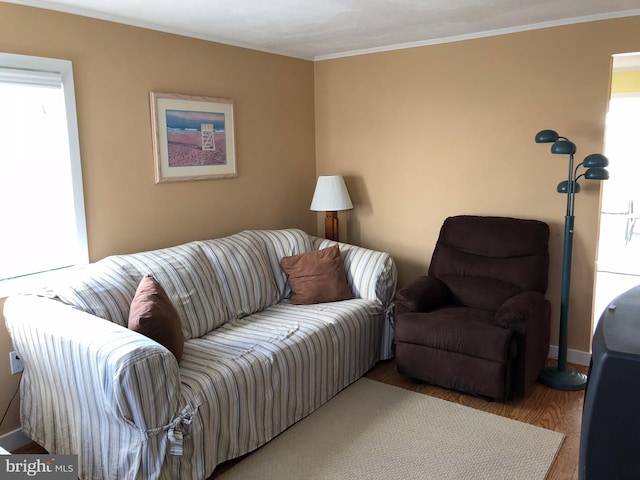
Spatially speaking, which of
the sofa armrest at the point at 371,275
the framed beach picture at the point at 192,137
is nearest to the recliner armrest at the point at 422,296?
the sofa armrest at the point at 371,275

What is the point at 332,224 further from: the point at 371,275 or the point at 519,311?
the point at 519,311

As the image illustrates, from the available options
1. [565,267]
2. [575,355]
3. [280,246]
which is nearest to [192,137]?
[280,246]

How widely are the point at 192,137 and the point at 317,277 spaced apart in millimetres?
1248

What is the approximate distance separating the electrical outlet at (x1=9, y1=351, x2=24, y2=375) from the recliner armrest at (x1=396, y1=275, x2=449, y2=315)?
2128mm

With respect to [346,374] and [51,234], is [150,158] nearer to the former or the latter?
[51,234]

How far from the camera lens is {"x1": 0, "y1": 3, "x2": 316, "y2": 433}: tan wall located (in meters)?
2.76

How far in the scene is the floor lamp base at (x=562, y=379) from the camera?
3.13 metres

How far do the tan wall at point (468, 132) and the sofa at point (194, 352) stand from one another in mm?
717

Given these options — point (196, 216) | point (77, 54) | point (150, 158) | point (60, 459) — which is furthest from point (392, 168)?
point (60, 459)

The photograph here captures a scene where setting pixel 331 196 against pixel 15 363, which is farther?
pixel 331 196

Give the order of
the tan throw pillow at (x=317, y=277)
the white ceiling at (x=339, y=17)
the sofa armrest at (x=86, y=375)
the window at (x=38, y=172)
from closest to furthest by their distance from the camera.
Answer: the sofa armrest at (x=86, y=375), the window at (x=38, y=172), the white ceiling at (x=339, y=17), the tan throw pillow at (x=317, y=277)

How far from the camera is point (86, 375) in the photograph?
2104 millimetres

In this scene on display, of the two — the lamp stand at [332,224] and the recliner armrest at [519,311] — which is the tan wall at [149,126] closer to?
the lamp stand at [332,224]

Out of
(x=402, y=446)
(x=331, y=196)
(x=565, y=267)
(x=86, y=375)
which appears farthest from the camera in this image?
(x=331, y=196)
